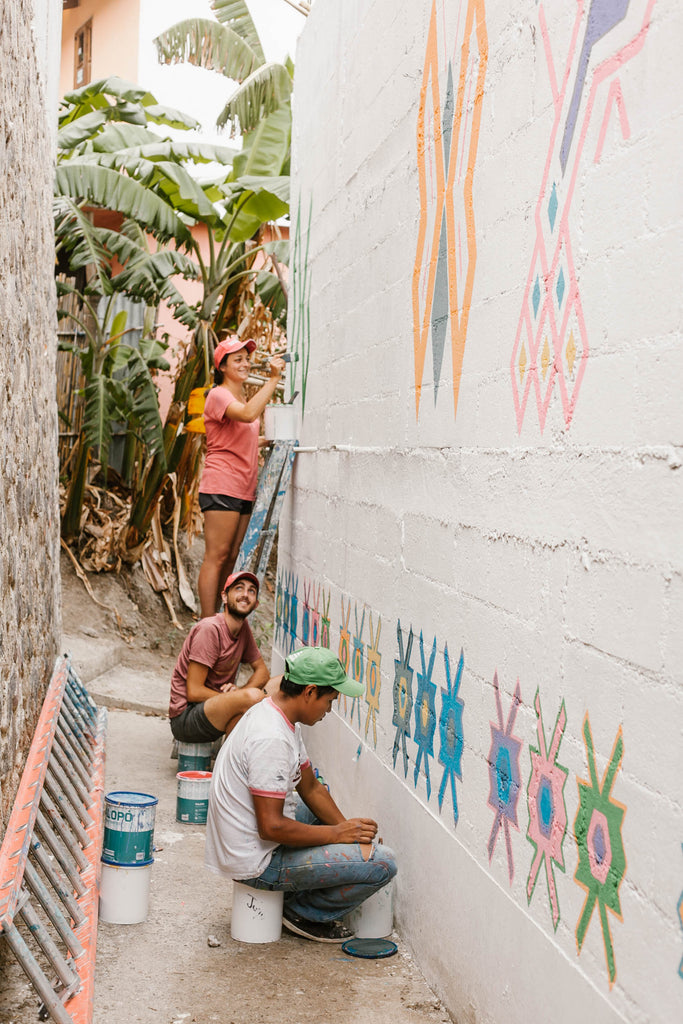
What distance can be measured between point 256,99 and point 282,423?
364cm

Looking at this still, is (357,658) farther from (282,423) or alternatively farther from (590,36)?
(590,36)

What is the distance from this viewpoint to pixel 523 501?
3.08 meters

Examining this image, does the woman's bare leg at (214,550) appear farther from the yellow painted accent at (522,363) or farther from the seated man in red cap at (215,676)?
the yellow painted accent at (522,363)

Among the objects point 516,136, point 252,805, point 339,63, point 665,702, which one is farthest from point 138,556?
point 665,702

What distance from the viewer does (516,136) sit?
10.7ft

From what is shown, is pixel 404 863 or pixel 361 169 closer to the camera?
pixel 404 863

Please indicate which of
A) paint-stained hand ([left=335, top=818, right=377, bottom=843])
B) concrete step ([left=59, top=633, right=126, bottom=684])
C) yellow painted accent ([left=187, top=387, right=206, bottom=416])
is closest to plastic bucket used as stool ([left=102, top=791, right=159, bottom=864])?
paint-stained hand ([left=335, top=818, right=377, bottom=843])

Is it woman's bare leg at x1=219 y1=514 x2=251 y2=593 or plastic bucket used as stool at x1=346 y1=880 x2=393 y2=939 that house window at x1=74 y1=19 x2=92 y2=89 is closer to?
woman's bare leg at x1=219 y1=514 x2=251 y2=593

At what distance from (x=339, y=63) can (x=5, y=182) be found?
2.96 metres

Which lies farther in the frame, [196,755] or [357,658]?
[196,755]

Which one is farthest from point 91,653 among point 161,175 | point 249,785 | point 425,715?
point 425,715

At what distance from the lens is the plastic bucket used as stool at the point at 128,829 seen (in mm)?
4258

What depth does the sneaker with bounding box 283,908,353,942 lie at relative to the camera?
4367 millimetres

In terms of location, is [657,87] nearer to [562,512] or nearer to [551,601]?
[562,512]
